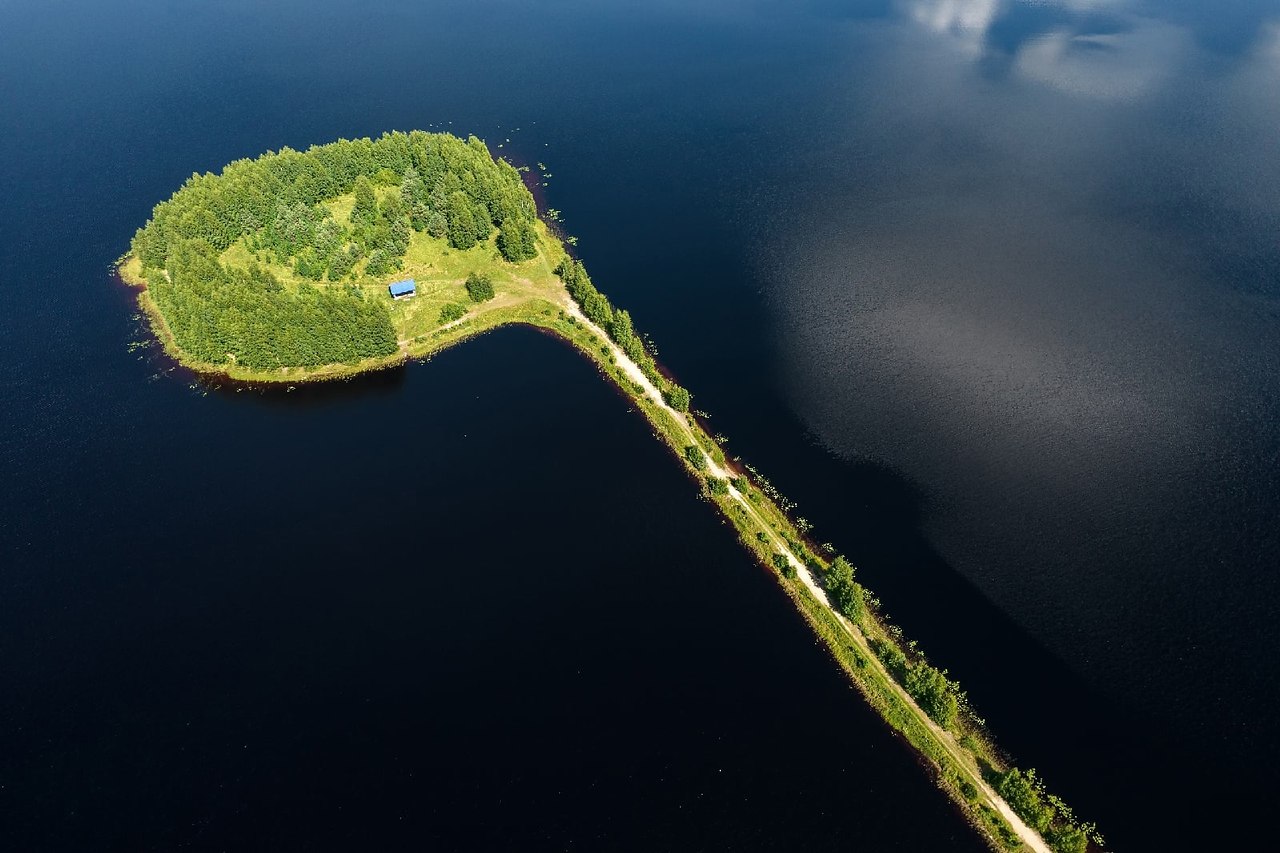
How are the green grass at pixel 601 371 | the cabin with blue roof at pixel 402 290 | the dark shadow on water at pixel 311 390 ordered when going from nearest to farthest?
the green grass at pixel 601 371 → the dark shadow on water at pixel 311 390 → the cabin with blue roof at pixel 402 290

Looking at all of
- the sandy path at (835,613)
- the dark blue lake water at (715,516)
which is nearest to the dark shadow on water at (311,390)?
the dark blue lake water at (715,516)

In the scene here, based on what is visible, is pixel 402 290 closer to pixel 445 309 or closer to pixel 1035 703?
pixel 445 309

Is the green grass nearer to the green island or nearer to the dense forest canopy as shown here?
the green island

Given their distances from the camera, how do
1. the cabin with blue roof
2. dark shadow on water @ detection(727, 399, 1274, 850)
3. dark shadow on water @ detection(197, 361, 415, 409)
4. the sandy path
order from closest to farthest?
the sandy path → dark shadow on water @ detection(727, 399, 1274, 850) → dark shadow on water @ detection(197, 361, 415, 409) → the cabin with blue roof

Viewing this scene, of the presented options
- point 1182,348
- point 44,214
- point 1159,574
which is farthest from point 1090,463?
point 44,214

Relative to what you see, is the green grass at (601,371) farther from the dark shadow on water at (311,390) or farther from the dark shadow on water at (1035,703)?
the dark shadow on water at (1035,703)

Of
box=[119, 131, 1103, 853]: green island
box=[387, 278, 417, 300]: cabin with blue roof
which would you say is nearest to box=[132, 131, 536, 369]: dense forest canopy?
box=[119, 131, 1103, 853]: green island
